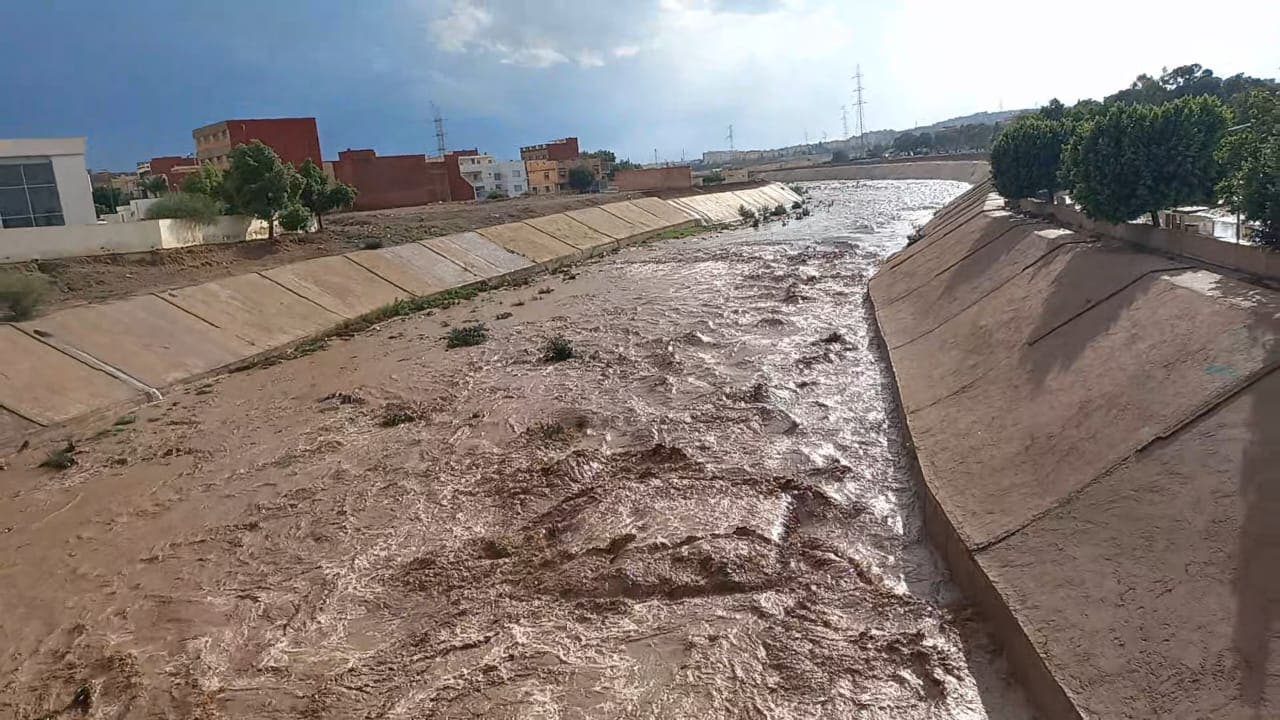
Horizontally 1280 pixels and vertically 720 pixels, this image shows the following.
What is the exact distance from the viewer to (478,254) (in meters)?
35.2

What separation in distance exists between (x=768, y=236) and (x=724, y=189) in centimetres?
2333

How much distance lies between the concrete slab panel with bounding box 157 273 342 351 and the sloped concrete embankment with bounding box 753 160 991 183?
64.8 meters

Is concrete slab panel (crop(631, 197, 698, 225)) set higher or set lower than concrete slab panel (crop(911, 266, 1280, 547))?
higher

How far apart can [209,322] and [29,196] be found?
55.2 ft

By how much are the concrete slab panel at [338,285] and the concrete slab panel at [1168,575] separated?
22.1 m

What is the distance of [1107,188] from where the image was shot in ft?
55.4

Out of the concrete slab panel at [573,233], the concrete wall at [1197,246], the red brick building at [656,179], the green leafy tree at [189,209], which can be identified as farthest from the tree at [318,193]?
the red brick building at [656,179]

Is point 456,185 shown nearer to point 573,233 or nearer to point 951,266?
point 573,233

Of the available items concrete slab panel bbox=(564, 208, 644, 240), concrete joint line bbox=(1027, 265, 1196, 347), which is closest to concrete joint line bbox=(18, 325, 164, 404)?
concrete joint line bbox=(1027, 265, 1196, 347)

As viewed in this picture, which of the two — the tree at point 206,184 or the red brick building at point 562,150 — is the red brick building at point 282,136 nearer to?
the tree at point 206,184

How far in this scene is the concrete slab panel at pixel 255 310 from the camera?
21.8 m

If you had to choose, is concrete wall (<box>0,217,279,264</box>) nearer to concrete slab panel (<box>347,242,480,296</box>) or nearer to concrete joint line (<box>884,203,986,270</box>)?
concrete slab panel (<box>347,242,480,296</box>)

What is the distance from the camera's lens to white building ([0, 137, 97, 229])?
31.0 meters

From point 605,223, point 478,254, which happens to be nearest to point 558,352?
point 478,254
